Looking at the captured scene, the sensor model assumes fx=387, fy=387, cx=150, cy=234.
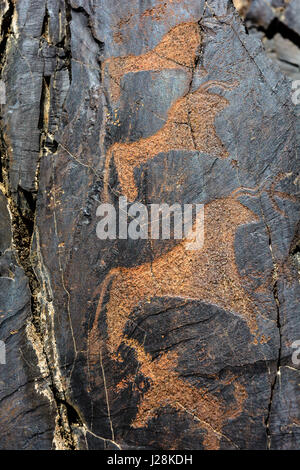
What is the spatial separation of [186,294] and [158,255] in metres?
0.22

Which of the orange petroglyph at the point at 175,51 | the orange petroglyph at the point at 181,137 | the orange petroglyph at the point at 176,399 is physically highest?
the orange petroglyph at the point at 175,51

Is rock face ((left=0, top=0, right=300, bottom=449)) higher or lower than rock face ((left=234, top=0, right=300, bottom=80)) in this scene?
lower

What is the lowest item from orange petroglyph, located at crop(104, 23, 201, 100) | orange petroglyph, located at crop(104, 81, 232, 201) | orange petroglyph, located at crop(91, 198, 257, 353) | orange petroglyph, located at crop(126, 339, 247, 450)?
orange petroglyph, located at crop(126, 339, 247, 450)

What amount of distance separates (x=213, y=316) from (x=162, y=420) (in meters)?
0.52

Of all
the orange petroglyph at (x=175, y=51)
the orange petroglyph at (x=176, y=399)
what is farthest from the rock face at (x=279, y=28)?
the orange petroglyph at (x=176, y=399)

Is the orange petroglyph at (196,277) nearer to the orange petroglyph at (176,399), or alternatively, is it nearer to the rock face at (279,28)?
the orange petroglyph at (176,399)

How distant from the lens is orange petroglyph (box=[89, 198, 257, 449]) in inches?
67.3

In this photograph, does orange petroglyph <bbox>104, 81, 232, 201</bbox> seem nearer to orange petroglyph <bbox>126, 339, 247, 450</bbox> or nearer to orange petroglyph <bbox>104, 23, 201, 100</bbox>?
orange petroglyph <bbox>104, 23, 201, 100</bbox>

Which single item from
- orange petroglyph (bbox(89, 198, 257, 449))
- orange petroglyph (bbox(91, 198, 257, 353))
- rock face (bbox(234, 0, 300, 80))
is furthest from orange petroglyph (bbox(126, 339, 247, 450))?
rock face (bbox(234, 0, 300, 80))

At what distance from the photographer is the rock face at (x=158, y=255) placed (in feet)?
5.62

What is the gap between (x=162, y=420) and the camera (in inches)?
67.8

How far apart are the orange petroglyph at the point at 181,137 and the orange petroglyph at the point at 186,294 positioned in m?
0.29

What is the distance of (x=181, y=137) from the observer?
5.81 ft

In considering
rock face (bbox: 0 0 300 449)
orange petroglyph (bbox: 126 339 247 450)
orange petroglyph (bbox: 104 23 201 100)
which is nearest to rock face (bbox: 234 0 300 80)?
rock face (bbox: 0 0 300 449)
